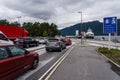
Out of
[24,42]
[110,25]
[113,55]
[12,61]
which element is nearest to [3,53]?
[12,61]

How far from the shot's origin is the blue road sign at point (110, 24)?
28466 millimetres

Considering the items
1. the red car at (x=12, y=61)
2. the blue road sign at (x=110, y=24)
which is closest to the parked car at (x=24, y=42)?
the blue road sign at (x=110, y=24)

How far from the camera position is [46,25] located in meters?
125

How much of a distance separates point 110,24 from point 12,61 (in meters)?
21.9

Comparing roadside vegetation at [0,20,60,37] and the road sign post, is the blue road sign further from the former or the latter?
roadside vegetation at [0,20,60,37]

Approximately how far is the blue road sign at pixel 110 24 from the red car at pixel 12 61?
1946 centimetres

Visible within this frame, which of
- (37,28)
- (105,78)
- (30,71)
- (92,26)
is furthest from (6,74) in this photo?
(92,26)

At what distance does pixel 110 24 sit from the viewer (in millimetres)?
28891

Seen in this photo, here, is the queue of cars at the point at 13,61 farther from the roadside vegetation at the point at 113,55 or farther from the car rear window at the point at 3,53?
the roadside vegetation at the point at 113,55

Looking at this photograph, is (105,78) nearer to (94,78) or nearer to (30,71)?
(94,78)

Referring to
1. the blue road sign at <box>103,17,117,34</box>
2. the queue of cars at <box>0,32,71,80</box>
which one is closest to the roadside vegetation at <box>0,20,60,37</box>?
the blue road sign at <box>103,17,117,34</box>

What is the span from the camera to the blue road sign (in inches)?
1121

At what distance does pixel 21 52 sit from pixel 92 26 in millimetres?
165303

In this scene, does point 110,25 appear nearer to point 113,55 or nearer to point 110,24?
point 110,24
